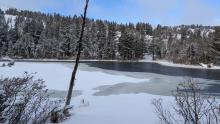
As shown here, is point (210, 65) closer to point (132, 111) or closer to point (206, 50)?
point (206, 50)

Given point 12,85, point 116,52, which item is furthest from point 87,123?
Answer: point 116,52

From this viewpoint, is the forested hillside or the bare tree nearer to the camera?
the bare tree

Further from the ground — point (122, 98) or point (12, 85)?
point (12, 85)

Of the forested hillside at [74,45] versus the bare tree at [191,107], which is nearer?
the bare tree at [191,107]

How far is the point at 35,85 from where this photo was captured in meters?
6.10

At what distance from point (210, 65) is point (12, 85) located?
213 feet

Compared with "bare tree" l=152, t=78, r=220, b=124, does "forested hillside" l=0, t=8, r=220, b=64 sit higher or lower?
higher

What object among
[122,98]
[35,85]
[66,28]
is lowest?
[122,98]

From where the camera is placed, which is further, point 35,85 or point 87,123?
point 87,123

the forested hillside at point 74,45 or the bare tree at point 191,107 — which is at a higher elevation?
the forested hillside at point 74,45

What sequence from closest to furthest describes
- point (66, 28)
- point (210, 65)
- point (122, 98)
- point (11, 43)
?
1. point (122, 98)
2. point (210, 65)
3. point (11, 43)
4. point (66, 28)

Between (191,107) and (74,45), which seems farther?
(74,45)

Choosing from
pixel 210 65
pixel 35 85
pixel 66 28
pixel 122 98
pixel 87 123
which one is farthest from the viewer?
pixel 66 28

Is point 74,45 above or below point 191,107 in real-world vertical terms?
above
